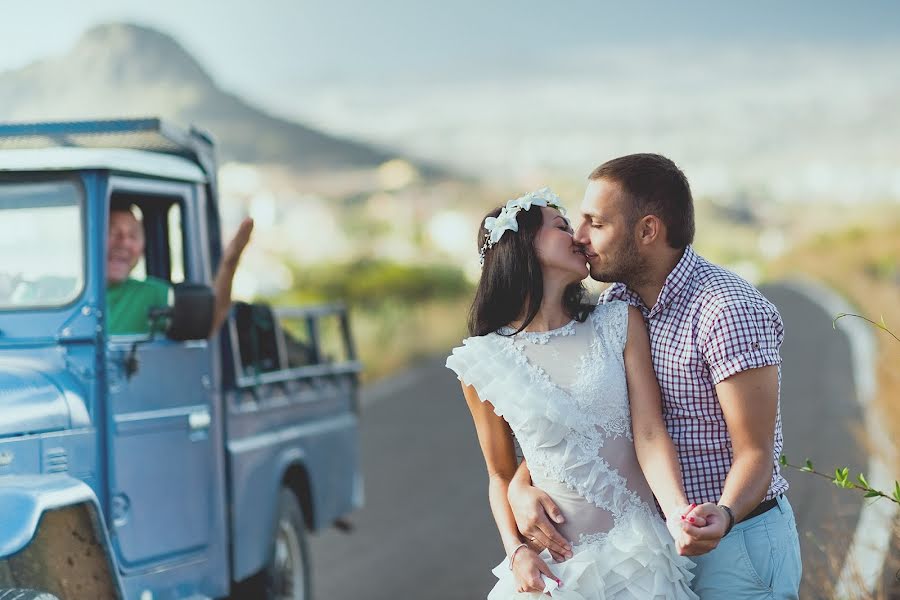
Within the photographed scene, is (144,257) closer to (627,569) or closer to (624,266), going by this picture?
(624,266)

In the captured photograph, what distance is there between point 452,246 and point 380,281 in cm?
1429

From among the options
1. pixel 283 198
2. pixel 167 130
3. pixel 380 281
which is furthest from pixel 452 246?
pixel 167 130

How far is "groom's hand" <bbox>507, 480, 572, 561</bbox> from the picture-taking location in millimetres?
4016

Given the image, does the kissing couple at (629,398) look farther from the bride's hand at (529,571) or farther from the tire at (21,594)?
the tire at (21,594)

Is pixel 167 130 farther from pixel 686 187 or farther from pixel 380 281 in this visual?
pixel 380 281

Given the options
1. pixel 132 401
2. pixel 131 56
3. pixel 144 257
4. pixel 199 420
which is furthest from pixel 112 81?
pixel 132 401

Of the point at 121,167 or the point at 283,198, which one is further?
the point at 283,198

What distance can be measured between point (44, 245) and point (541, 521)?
2.89 meters

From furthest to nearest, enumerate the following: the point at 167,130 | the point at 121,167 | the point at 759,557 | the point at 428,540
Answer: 1. the point at 428,540
2. the point at 167,130
3. the point at 121,167
4. the point at 759,557

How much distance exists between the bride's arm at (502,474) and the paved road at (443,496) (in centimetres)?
149

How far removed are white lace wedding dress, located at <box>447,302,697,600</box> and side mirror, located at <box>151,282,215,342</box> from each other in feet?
6.89

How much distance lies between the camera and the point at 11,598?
4836 mm

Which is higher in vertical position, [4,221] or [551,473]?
[4,221]

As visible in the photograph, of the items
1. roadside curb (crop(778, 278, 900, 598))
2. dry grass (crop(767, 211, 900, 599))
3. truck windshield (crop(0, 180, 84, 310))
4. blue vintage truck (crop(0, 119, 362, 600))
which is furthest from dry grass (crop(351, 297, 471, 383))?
truck windshield (crop(0, 180, 84, 310))
